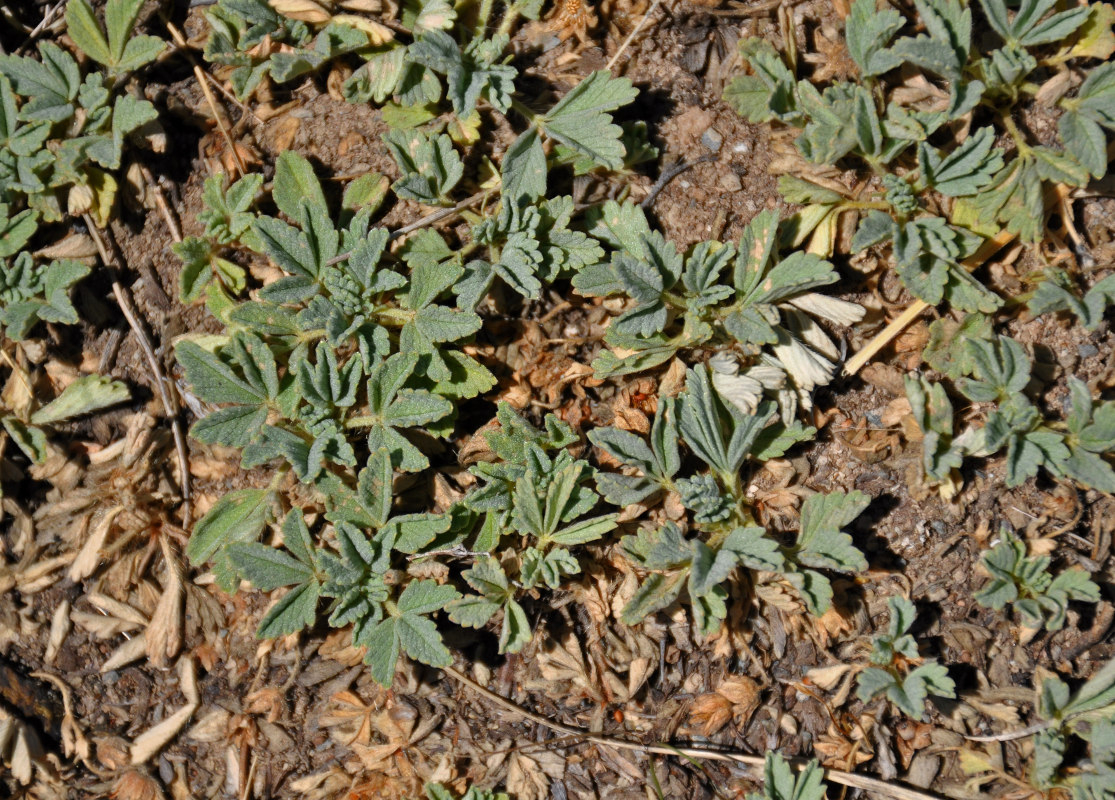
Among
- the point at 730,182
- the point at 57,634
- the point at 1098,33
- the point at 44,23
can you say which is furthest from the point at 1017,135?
the point at 57,634

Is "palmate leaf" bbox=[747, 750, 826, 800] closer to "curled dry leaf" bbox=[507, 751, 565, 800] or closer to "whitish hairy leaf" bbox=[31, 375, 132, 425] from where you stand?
"curled dry leaf" bbox=[507, 751, 565, 800]

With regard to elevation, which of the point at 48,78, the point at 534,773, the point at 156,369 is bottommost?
the point at 534,773

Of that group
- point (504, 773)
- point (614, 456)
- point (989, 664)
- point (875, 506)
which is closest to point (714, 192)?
point (614, 456)

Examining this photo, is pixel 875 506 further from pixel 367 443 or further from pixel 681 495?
pixel 367 443

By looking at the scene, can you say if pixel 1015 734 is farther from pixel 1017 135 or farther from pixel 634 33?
pixel 634 33

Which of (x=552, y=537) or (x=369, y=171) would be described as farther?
(x=369, y=171)

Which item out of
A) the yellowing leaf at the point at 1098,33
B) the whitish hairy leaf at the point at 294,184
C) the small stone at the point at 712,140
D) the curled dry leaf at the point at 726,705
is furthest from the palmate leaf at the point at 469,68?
the curled dry leaf at the point at 726,705

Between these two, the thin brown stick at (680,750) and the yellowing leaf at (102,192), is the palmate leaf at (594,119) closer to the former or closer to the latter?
the yellowing leaf at (102,192)
